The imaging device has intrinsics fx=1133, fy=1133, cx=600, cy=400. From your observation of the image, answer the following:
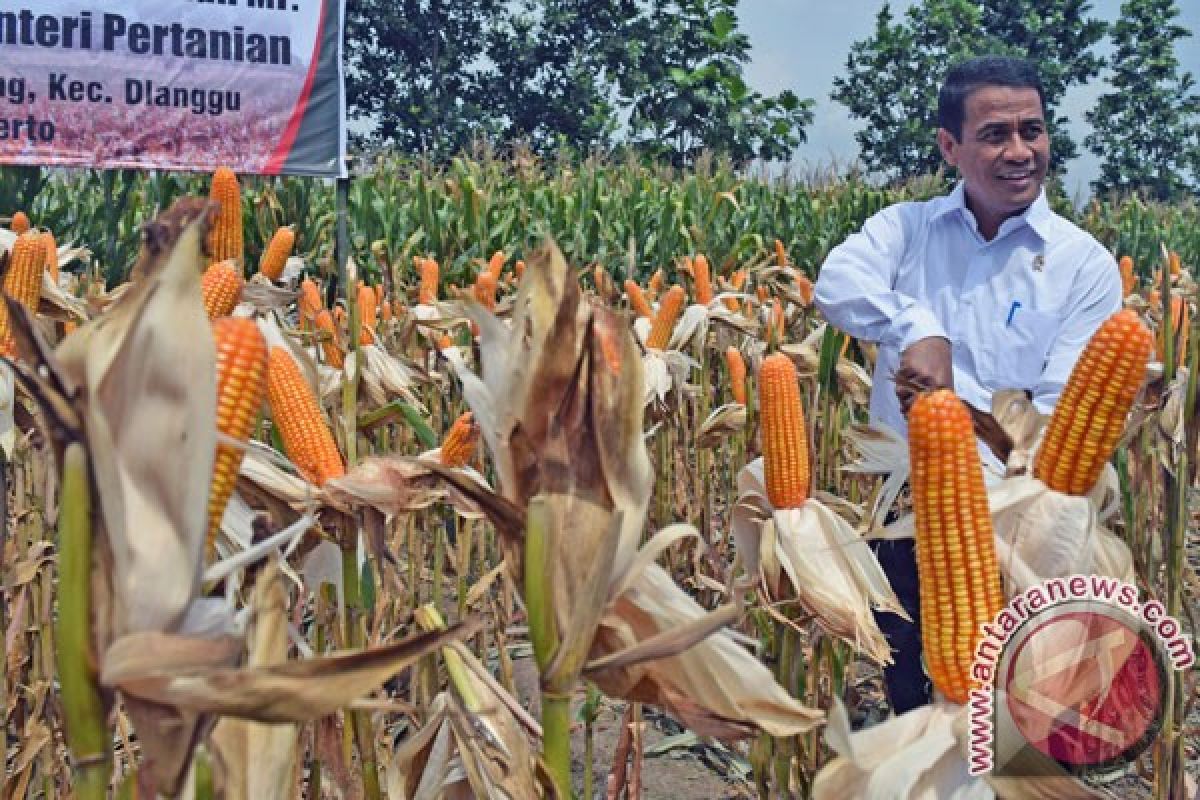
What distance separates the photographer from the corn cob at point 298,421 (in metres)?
1.84

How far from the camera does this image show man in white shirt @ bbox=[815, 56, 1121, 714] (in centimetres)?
285

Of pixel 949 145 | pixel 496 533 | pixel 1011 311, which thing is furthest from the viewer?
pixel 949 145

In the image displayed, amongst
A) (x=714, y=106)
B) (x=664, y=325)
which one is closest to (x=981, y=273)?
(x=664, y=325)

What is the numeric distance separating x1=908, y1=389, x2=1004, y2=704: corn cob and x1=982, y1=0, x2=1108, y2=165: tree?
54.9 m

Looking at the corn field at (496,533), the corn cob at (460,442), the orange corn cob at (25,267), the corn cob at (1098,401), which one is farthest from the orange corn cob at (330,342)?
the corn cob at (1098,401)

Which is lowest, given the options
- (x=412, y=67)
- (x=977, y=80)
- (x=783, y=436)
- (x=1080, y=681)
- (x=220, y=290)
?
(x=1080, y=681)

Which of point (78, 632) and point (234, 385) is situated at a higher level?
point (234, 385)

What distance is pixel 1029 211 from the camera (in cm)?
295

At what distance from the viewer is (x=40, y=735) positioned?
2.54 m

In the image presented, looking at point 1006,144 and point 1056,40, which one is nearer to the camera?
point 1006,144

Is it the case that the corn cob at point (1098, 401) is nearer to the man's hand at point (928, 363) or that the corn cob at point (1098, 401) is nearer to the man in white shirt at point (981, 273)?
the man's hand at point (928, 363)

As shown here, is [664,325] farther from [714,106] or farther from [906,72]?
[906,72]

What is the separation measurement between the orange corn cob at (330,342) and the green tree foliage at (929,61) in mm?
48257

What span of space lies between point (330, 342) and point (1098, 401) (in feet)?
7.79
